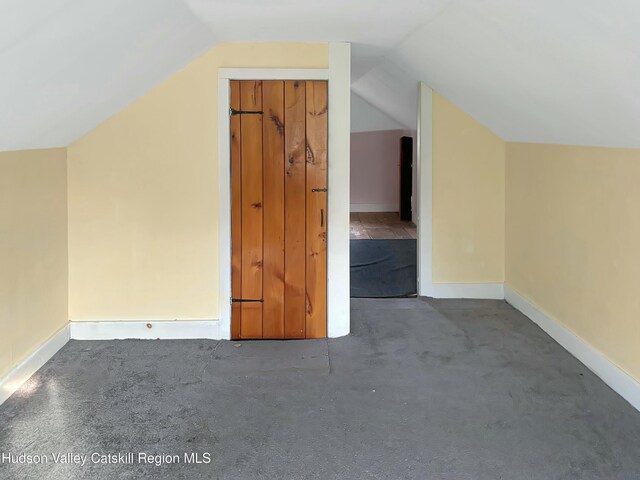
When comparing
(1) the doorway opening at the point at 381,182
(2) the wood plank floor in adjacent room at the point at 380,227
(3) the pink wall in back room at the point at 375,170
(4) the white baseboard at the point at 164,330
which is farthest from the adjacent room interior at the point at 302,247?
(3) the pink wall in back room at the point at 375,170

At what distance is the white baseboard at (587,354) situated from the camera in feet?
9.98

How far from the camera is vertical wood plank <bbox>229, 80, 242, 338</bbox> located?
4.00m

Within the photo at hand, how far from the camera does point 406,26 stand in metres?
3.60

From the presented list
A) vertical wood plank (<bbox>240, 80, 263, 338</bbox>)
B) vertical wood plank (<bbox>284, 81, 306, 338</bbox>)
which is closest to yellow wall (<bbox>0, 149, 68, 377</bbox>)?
vertical wood plank (<bbox>240, 80, 263, 338</bbox>)

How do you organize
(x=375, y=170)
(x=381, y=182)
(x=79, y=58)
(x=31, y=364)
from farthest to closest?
(x=381, y=182), (x=375, y=170), (x=31, y=364), (x=79, y=58)

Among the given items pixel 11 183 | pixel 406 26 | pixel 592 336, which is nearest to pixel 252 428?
pixel 11 183

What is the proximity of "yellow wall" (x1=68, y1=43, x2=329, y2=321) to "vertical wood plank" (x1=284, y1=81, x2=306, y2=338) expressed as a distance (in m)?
0.27

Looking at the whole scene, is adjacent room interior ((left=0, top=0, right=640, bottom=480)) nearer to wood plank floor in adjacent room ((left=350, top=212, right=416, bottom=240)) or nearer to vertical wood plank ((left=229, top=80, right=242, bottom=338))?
vertical wood plank ((left=229, top=80, right=242, bottom=338))

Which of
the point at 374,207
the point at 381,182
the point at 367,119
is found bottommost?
the point at 374,207

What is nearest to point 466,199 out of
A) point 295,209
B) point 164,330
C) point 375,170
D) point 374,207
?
point 295,209

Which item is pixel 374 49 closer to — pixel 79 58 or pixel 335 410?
pixel 79 58

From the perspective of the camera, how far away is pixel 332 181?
4.05 m

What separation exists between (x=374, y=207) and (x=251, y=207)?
25.1ft

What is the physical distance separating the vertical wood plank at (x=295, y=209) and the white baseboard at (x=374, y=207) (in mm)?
7480
